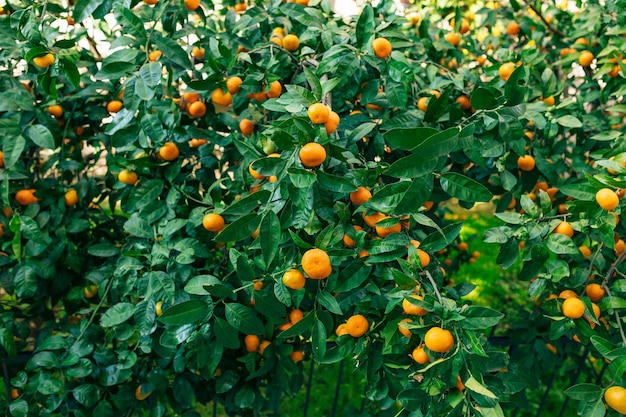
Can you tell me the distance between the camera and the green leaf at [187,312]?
4.00ft

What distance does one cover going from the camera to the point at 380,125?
5.38ft

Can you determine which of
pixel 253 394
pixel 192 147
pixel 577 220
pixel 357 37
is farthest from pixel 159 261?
pixel 577 220

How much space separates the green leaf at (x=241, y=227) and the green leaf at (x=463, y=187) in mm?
421

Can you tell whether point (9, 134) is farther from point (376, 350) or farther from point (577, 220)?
point (577, 220)

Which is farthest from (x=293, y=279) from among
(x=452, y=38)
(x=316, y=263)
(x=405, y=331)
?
(x=452, y=38)

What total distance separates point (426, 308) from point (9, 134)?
137cm

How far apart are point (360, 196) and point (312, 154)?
249mm

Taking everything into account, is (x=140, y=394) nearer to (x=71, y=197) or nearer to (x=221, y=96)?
(x=71, y=197)

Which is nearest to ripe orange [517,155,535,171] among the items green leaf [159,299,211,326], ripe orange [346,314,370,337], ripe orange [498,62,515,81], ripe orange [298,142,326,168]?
ripe orange [498,62,515,81]

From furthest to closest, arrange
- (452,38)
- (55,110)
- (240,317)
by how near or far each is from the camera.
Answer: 1. (452,38)
2. (55,110)
3. (240,317)

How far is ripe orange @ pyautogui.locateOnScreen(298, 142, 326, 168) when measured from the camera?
1125mm

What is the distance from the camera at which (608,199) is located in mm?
1274

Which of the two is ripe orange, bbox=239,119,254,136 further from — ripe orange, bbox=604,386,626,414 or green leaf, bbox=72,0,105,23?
ripe orange, bbox=604,386,626,414

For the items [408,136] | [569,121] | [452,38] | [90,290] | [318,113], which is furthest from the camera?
[452,38]
